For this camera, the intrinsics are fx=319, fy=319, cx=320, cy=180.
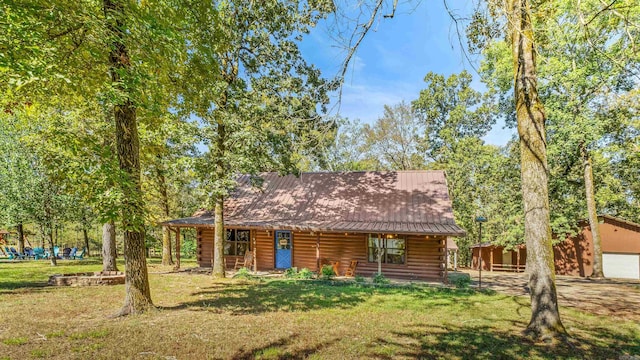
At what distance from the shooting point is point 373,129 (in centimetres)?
2944

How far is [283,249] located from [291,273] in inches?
79.5

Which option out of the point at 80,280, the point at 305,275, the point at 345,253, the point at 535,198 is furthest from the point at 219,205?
the point at 535,198

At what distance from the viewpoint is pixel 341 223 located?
14914mm

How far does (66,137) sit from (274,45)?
865 cm

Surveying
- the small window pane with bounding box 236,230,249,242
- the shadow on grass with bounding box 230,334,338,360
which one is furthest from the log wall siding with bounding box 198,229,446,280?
the shadow on grass with bounding box 230,334,338,360

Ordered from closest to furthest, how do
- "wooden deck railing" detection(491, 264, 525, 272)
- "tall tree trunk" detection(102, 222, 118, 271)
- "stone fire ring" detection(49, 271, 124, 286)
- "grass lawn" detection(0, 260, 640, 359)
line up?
"grass lawn" detection(0, 260, 640, 359), "stone fire ring" detection(49, 271, 124, 286), "tall tree trunk" detection(102, 222, 118, 271), "wooden deck railing" detection(491, 264, 525, 272)

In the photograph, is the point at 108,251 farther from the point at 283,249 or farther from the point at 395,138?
the point at 395,138

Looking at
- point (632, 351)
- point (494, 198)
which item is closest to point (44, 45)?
point (632, 351)

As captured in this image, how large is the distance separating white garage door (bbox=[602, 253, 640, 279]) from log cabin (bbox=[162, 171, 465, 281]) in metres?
15.1

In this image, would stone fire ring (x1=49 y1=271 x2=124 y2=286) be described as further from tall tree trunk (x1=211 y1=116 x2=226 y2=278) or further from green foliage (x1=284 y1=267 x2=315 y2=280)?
green foliage (x1=284 y1=267 x2=315 y2=280)

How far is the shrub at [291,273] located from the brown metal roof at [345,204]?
216 cm

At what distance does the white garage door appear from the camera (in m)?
21.3

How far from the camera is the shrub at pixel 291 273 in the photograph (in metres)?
14.4

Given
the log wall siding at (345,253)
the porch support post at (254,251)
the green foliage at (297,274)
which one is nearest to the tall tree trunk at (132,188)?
the green foliage at (297,274)
